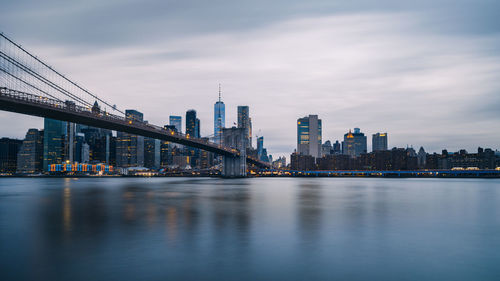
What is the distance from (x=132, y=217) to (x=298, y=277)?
48.3ft

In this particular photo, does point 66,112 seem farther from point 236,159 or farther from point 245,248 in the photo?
point 236,159

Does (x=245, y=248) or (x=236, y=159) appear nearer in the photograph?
(x=245, y=248)

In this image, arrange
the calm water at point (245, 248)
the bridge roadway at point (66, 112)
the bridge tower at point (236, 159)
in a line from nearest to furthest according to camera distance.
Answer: the calm water at point (245, 248) < the bridge roadway at point (66, 112) < the bridge tower at point (236, 159)

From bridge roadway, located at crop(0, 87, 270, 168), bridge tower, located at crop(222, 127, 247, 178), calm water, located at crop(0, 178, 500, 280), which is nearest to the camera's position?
calm water, located at crop(0, 178, 500, 280)

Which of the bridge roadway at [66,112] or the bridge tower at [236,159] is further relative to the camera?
the bridge tower at [236,159]

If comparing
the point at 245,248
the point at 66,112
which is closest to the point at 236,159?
the point at 66,112

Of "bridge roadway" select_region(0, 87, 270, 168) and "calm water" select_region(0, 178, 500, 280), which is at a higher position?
"bridge roadway" select_region(0, 87, 270, 168)

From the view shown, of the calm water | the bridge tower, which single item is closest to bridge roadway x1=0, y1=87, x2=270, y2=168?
the calm water

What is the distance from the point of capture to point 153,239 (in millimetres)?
14188

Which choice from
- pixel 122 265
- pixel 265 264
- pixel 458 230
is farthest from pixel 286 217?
pixel 122 265

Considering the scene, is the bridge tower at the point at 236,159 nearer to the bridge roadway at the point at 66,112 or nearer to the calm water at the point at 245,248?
the bridge roadway at the point at 66,112

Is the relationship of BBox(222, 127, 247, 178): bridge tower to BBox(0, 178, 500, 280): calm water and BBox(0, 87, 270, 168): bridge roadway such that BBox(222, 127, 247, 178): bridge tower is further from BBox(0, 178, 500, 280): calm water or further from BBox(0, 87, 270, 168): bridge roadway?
BBox(0, 178, 500, 280): calm water

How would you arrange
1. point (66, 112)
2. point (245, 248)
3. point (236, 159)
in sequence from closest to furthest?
point (245, 248) < point (66, 112) < point (236, 159)

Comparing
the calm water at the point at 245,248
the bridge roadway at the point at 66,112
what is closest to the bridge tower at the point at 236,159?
the bridge roadway at the point at 66,112
